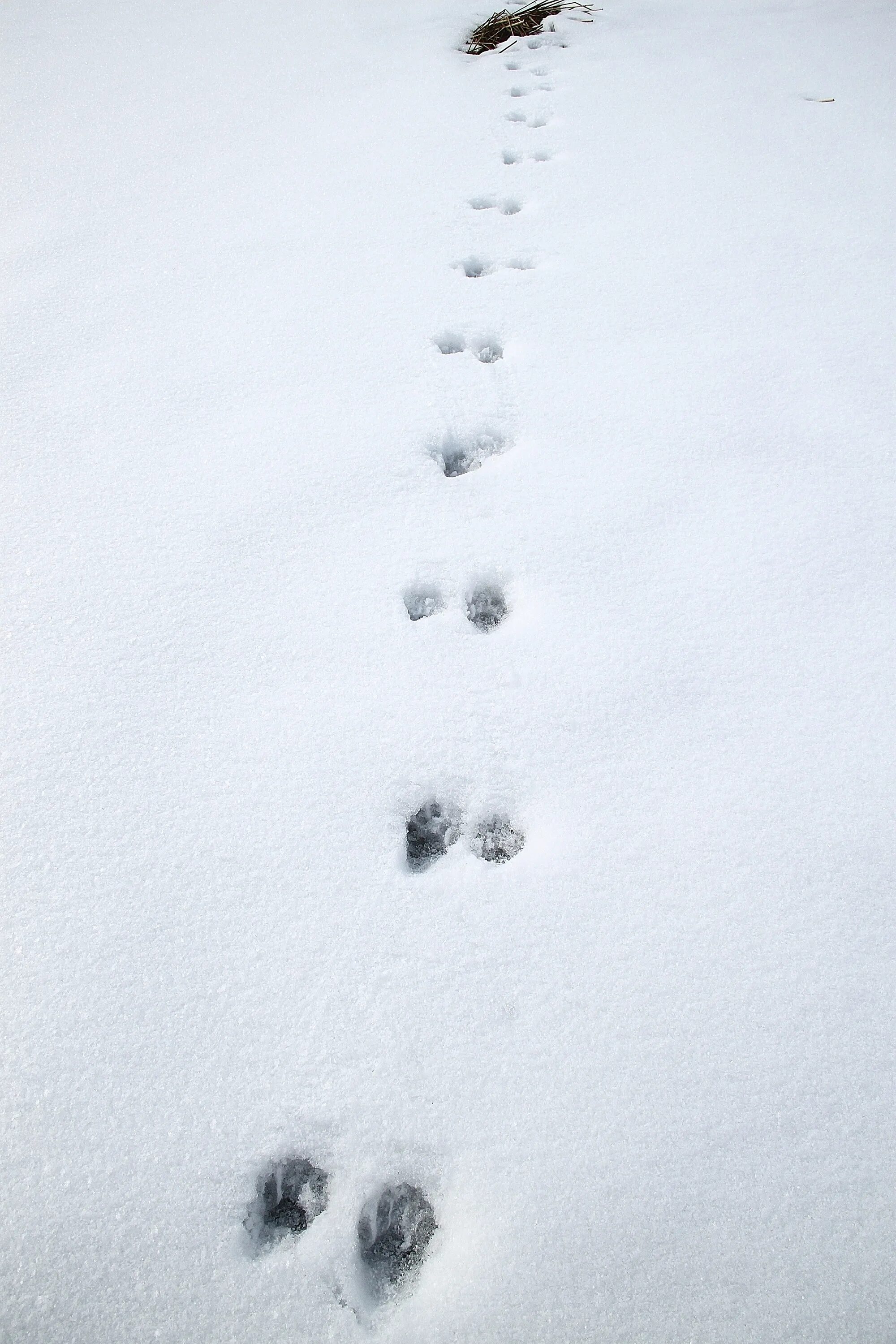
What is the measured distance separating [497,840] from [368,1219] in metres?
0.40

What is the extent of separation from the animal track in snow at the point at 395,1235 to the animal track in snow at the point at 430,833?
331 mm

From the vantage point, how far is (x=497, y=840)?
875 mm

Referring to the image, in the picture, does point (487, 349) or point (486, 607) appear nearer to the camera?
point (486, 607)

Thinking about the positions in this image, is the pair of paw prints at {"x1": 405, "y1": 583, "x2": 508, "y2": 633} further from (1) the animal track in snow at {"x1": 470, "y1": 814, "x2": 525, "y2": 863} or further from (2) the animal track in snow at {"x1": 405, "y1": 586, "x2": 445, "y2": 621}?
(1) the animal track in snow at {"x1": 470, "y1": 814, "x2": 525, "y2": 863}

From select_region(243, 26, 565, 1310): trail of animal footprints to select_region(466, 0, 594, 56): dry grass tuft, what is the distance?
1810mm

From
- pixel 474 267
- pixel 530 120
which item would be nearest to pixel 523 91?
pixel 530 120

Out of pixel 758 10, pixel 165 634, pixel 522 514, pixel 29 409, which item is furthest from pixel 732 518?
pixel 758 10

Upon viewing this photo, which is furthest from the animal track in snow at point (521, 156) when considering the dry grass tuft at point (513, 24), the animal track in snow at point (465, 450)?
the animal track in snow at point (465, 450)

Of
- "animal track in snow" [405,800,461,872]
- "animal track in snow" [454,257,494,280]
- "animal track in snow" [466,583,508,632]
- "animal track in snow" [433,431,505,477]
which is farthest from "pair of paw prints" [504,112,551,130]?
"animal track in snow" [405,800,461,872]

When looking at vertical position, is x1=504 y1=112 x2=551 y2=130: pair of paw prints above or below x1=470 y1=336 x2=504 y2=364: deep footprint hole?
above

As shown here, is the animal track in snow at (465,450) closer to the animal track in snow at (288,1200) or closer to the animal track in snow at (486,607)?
the animal track in snow at (486,607)

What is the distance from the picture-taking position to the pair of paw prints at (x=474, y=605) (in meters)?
1.08

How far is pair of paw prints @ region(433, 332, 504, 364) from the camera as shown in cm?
146

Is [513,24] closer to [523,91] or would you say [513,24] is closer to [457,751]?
[523,91]
